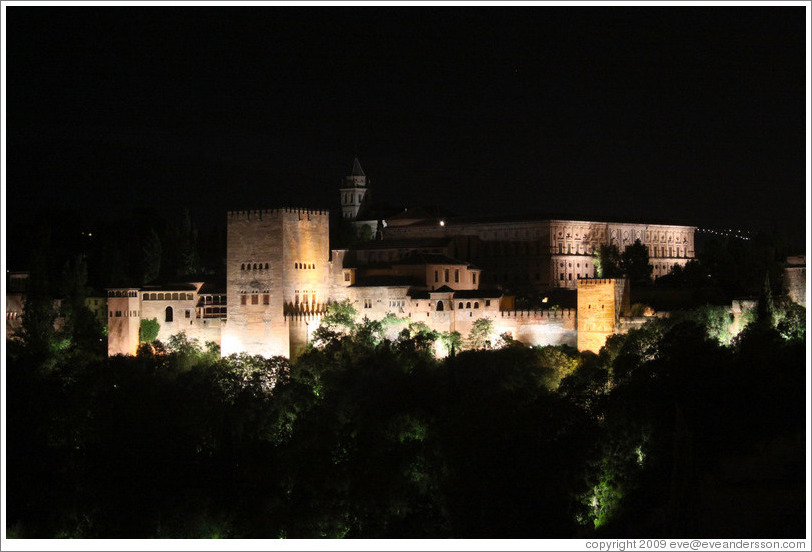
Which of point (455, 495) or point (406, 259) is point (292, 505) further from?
point (406, 259)

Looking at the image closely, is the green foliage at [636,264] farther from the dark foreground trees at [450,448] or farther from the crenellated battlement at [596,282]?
the dark foreground trees at [450,448]

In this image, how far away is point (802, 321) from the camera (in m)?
38.9

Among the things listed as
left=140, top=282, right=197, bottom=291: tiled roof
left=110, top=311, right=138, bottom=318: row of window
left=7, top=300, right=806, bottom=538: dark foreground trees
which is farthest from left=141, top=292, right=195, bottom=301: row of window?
left=7, top=300, right=806, bottom=538: dark foreground trees

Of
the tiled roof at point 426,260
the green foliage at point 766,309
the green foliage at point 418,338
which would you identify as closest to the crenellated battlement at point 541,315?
the green foliage at point 418,338

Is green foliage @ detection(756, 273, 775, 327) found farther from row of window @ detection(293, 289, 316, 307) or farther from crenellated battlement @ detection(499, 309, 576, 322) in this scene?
row of window @ detection(293, 289, 316, 307)

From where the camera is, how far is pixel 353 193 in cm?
8044

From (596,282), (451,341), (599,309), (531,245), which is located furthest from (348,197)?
(599,309)

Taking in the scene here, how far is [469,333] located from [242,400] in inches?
347

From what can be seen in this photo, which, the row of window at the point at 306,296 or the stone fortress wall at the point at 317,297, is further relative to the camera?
the row of window at the point at 306,296

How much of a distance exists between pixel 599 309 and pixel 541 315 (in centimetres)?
244

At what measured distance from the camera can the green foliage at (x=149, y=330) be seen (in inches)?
1934

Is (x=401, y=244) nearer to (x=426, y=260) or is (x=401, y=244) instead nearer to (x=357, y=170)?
(x=426, y=260)

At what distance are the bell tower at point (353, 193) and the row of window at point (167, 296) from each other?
29.8m

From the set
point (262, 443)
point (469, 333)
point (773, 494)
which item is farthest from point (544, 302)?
point (773, 494)
